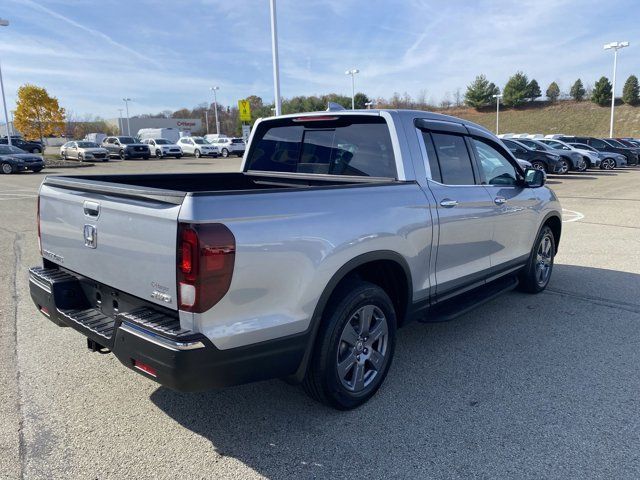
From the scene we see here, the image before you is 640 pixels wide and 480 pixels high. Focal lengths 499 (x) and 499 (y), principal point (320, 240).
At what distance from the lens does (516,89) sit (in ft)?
289

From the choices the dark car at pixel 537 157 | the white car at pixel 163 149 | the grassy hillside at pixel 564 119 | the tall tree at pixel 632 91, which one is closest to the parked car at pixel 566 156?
the dark car at pixel 537 157

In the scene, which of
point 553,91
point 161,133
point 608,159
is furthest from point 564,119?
point 161,133

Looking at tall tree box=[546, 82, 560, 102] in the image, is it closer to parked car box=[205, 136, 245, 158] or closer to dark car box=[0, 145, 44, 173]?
parked car box=[205, 136, 245, 158]

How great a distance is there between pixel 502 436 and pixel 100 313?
254 centimetres

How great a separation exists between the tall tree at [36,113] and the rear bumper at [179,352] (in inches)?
1965

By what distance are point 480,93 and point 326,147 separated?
94978mm

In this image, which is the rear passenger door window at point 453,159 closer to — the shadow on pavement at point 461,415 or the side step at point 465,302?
the side step at point 465,302

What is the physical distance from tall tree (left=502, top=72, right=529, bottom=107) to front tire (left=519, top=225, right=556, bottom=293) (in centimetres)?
9143

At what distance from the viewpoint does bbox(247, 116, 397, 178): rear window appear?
384 centimetres

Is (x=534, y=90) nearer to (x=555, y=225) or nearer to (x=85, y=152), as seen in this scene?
(x=85, y=152)

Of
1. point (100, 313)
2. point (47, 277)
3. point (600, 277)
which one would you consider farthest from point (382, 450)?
point (600, 277)

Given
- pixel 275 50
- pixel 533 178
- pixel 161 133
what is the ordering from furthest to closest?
pixel 161 133 < pixel 275 50 < pixel 533 178

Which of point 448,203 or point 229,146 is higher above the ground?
point 229,146

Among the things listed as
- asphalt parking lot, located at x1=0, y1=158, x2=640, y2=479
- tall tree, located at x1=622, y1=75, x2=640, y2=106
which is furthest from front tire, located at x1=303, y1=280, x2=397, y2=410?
tall tree, located at x1=622, y1=75, x2=640, y2=106
